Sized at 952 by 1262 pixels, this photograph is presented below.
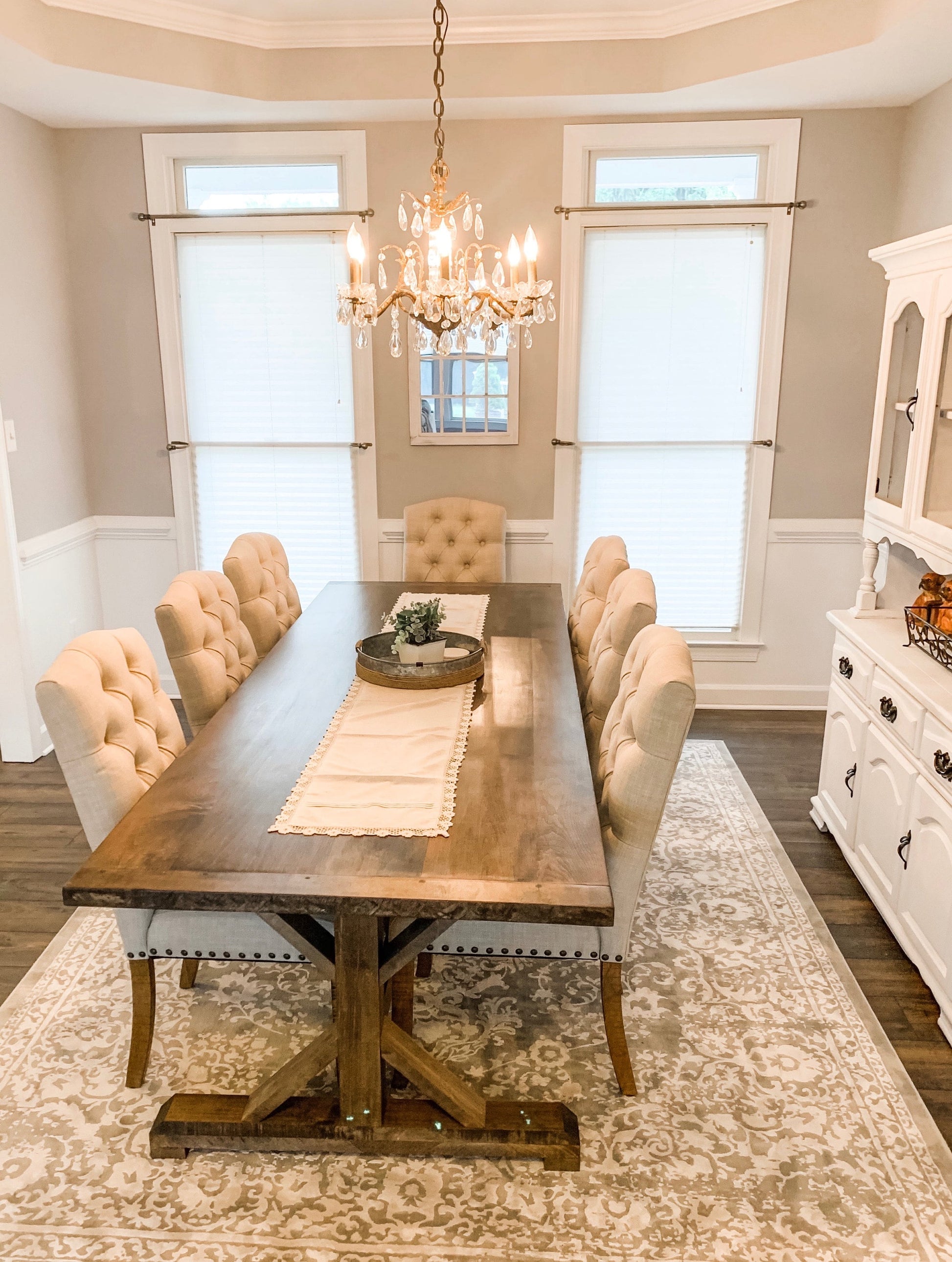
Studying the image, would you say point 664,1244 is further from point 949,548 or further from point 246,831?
point 949,548

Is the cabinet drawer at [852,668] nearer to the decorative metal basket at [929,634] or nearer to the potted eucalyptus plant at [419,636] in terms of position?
the decorative metal basket at [929,634]

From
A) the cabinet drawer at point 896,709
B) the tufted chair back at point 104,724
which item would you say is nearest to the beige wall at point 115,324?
the tufted chair back at point 104,724

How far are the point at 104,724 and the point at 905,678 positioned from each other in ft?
6.87

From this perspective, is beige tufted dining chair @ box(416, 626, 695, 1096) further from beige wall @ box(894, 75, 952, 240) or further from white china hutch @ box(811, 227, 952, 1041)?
beige wall @ box(894, 75, 952, 240)

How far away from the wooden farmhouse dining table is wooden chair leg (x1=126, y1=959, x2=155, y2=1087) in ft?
0.60

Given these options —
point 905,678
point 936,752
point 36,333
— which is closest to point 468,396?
point 36,333

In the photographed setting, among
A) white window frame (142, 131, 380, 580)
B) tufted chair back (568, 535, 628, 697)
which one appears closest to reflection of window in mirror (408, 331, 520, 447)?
white window frame (142, 131, 380, 580)

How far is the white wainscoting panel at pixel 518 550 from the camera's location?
4395 millimetres

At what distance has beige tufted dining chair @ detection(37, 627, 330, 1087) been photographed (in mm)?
1899

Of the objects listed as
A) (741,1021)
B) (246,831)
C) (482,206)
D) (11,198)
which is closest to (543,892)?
(246,831)

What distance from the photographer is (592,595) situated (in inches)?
133

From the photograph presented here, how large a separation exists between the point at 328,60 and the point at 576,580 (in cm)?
240

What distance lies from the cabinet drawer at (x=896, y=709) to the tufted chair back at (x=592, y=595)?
865 mm

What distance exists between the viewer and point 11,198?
3756mm
